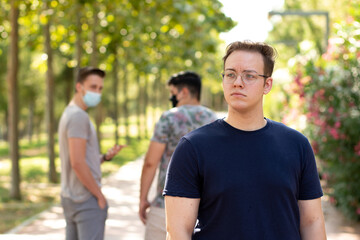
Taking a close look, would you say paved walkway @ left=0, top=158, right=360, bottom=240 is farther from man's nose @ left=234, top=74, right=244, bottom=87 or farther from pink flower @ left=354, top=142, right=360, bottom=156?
man's nose @ left=234, top=74, right=244, bottom=87

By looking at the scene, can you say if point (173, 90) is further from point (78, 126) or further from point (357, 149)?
point (357, 149)

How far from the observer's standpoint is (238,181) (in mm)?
2564

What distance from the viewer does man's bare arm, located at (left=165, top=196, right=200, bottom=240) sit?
2631 millimetres

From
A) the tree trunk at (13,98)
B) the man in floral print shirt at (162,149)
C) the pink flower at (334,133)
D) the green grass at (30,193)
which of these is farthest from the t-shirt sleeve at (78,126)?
the tree trunk at (13,98)

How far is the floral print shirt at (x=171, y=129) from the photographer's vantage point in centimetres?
457

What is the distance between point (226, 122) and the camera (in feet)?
8.91

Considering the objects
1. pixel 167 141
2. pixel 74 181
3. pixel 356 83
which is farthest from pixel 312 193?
pixel 356 83

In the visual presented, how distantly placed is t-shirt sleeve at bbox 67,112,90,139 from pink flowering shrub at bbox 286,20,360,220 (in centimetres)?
495

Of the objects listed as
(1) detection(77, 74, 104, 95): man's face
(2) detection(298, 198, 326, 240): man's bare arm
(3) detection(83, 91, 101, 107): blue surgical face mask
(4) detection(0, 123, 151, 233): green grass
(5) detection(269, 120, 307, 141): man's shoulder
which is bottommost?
(4) detection(0, 123, 151, 233): green grass

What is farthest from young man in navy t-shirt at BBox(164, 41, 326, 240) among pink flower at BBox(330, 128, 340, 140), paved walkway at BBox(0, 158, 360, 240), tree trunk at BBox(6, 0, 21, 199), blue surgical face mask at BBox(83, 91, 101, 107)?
tree trunk at BBox(6, 0, 21, 199)

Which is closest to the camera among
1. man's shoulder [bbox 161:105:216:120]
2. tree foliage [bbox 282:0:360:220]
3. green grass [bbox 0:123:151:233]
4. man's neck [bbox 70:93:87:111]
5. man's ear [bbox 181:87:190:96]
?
man's shoulder [bbox 161:105:216:120]

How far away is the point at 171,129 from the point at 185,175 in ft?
6.47

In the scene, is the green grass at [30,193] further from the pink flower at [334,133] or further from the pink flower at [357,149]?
the pink flower at [357,149]

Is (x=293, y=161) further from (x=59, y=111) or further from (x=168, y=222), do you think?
(x=59, y=111)
